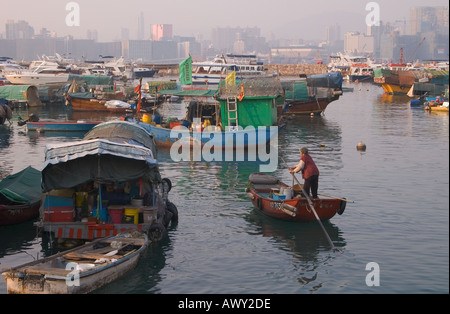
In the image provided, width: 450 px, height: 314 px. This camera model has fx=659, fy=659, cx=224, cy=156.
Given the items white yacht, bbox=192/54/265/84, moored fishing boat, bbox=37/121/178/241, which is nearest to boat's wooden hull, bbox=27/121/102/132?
moored fishing boat, bbox=37/121/178/241

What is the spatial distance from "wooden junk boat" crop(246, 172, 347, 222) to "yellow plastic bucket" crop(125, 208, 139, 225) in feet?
16.4

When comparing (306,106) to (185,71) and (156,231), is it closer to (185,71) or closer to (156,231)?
(185,71)

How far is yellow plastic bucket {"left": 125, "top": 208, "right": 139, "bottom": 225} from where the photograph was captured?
63.3 ft

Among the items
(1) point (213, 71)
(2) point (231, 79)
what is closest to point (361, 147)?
(2) point (231, 79)

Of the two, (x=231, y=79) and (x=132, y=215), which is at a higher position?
(x=231, y=79)

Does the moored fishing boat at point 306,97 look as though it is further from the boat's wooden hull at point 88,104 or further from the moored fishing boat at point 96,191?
the moored fishing boat at point 96,191

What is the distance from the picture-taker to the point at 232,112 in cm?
3659

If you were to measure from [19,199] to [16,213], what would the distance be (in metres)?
0.61

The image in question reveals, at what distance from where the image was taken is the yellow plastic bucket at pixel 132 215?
19.3 m

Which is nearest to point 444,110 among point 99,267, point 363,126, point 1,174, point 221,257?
point 363,126

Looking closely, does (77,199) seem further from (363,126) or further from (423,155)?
(363,126)

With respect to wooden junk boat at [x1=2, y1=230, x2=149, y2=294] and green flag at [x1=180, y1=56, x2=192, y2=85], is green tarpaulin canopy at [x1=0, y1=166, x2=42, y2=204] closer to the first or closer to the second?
wooden junk boat at [x1=2, y1=230, x2=149, y2=294]

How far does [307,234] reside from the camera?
2116 centimetres

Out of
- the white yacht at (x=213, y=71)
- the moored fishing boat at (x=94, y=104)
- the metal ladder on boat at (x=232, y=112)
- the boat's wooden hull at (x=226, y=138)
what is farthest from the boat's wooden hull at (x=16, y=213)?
the white yacht at (x=213, y=71)
